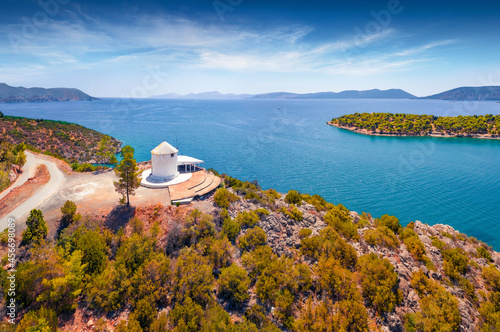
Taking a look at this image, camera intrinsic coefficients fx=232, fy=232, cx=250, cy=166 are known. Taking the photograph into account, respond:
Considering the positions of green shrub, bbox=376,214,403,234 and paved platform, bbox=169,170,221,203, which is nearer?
paved platform, bbox=169,170,221,203

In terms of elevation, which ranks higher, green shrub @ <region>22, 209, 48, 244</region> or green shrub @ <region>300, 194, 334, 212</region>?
green shrub @ <region>22, 209, 48, 244</region>

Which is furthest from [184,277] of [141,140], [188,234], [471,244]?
[141,140]

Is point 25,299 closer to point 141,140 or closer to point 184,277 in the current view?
point 184,277

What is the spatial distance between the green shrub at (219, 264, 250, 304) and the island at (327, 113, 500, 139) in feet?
422

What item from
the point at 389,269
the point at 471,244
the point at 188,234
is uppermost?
the point at 188,234

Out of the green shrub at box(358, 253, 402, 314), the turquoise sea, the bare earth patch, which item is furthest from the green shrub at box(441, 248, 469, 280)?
the bare earth patch

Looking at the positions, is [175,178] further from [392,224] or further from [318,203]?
[392,224]

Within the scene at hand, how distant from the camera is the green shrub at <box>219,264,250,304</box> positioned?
2053 centimetres

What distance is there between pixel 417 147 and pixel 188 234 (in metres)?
108

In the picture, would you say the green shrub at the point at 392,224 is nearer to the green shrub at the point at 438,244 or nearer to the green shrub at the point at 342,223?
the green shrub at the point at 438,244

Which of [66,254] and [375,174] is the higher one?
[66,254]

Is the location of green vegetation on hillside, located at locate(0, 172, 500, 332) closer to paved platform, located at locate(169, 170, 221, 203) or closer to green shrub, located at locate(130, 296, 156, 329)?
green shrub, located at locate(130, 296, 156, 329)

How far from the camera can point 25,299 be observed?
58.2 feet

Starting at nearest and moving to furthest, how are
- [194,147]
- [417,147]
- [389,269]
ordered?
1. [389,269]
2. [194,147]
3. [417,147]
